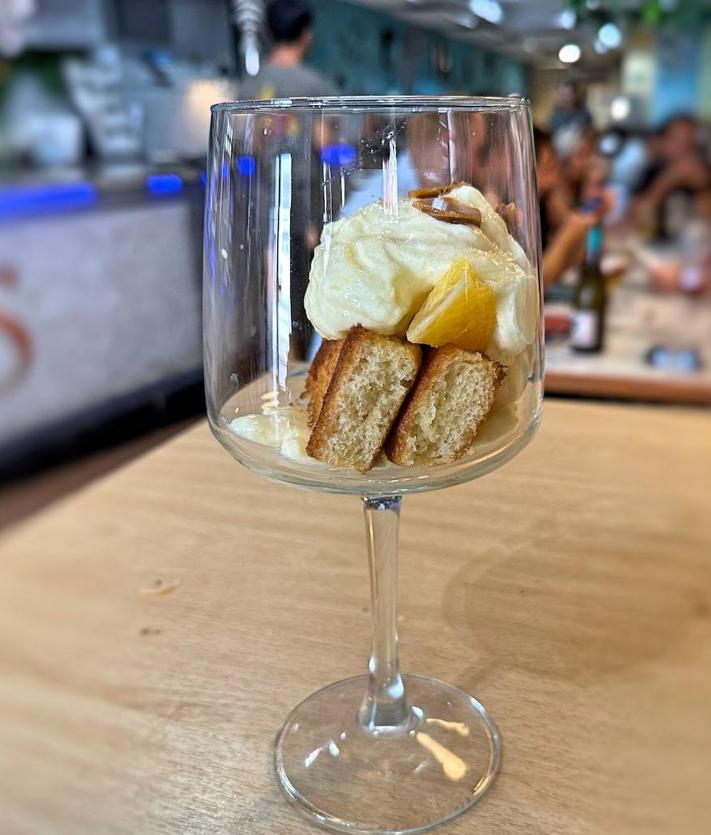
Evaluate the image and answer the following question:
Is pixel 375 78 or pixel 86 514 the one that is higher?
pixel 375 78

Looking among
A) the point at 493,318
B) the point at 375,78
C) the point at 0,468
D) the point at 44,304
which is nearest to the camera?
the point at 493,318

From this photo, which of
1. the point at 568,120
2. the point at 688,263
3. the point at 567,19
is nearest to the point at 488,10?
the point at 567,19

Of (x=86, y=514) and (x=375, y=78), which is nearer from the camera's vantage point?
(x=86, y=514)

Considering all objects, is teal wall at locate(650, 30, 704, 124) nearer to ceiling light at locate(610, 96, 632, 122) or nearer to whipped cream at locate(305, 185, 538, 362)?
ceiling light at locate(610, 96, 632, 122)

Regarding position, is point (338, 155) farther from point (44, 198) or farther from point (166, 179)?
point (166, 179)

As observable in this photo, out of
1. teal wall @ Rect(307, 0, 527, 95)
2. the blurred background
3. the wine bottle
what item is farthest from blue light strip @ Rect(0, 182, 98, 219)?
the wine bottle

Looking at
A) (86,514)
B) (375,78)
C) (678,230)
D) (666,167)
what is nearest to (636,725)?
(86,514)

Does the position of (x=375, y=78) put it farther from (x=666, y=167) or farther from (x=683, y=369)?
(x=683, y=369)

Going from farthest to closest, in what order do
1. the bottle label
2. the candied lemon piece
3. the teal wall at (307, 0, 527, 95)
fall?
the teal wall at (307, 0, 527, 95) < the bottle label < the candied lemon piece
